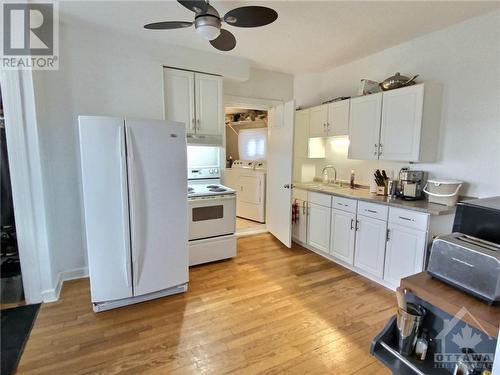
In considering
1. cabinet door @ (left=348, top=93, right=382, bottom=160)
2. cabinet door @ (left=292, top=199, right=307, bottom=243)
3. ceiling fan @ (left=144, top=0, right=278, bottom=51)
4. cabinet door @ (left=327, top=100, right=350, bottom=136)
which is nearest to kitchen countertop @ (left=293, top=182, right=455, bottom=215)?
cabinet door @ (left=292, top=199, right=307, bottom=243)

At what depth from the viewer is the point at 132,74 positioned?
9.74 ft

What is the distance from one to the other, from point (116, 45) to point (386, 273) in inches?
145

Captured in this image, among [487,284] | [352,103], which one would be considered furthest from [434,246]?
[352,103]

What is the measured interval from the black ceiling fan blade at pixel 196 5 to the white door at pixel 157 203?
962mm

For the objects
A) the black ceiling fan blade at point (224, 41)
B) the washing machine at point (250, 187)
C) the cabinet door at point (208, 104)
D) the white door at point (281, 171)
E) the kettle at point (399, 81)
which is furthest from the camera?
the washing machine at point (250, 187)

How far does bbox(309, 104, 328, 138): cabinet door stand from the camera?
12.3 ft

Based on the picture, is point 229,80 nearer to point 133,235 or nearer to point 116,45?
point 116,45

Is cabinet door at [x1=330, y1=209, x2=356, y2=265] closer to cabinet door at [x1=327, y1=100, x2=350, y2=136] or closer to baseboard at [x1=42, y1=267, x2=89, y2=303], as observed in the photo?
cabinet door at [x1=327, y1=100, x2=350, y2=136]

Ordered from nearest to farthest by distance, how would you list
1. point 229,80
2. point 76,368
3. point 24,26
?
point 76,368 → point 24,26 → point 229,80

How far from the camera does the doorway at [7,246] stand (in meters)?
2.42

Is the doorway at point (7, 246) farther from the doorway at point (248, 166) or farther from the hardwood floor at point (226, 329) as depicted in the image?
the doorway at point (248, 166)

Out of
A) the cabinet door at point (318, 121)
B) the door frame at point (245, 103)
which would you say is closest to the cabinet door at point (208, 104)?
the door frame at point (245, 103)

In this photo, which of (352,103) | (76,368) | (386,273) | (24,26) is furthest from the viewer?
(352,103)

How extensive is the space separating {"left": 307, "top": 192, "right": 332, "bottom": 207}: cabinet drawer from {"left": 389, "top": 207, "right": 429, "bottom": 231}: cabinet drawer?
807 mm
